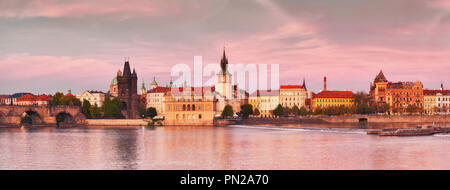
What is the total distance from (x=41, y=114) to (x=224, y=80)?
2118 inches

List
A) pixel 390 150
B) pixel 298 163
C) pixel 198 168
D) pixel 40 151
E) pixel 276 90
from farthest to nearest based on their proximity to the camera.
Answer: pixel 276 90 < pixel 40 151 < pixel 390 150 < pixel 298 163 < pixel 198 168

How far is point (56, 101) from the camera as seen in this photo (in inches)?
5630

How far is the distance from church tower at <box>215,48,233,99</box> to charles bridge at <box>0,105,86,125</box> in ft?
141

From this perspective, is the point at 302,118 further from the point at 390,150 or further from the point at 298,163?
the point at 298,163

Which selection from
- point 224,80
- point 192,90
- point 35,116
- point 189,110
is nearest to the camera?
point 189,110

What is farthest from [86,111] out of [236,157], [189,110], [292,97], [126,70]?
[236,157]

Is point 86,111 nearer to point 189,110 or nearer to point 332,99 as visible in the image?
point 189,110

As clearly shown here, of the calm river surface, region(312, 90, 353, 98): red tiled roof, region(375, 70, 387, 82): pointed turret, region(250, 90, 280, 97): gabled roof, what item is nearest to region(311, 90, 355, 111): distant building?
region(312, 90, 353, 98): red tiled roof

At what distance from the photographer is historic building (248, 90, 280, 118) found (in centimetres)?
15712

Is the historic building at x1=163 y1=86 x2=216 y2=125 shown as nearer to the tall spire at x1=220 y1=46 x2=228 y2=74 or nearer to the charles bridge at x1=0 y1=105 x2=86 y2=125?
the charles bridge at x1=0 y1=105 x2=86 y2=125

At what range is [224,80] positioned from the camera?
151375 millimetres

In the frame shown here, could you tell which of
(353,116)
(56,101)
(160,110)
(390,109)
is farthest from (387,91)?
(56,101)
